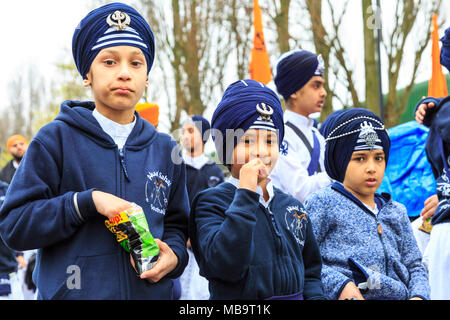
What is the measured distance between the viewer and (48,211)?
7.08ft

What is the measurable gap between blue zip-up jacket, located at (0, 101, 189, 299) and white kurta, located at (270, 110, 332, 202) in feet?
5.35

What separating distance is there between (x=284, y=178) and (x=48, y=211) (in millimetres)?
2123

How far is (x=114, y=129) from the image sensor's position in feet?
8.03

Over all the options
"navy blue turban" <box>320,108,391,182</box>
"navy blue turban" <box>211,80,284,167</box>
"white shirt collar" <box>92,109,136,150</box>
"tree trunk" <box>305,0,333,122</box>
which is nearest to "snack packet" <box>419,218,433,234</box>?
"navy blue turban" <box>320,108,391,182</box>

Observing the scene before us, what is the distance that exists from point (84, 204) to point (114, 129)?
41 centimetres

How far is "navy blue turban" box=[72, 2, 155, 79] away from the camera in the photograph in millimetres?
2395

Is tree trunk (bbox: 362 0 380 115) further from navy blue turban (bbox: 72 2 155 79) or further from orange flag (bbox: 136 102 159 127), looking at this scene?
navy blue turban (bbox: 72 2 155 79)

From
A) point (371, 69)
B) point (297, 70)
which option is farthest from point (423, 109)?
point (371, 69)

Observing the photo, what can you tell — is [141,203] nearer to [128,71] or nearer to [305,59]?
[128,71]

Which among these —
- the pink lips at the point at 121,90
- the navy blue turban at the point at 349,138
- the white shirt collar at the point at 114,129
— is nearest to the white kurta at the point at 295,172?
the navy blue turban at the point at 349,138

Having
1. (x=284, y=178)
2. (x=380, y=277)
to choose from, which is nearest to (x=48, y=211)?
(x=380, y=277)

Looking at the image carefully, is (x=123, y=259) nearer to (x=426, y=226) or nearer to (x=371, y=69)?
(x=426, y=226)

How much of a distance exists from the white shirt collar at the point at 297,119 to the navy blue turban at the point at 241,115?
181cm

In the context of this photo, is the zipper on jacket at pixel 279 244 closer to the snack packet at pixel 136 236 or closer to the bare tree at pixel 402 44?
the snack packet at pixel 136 236
